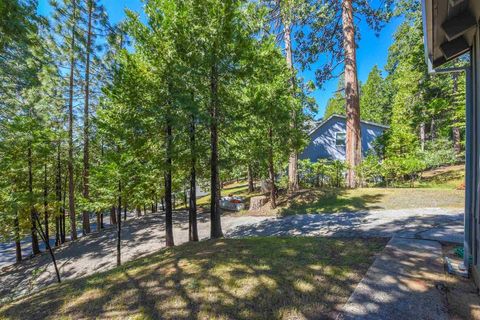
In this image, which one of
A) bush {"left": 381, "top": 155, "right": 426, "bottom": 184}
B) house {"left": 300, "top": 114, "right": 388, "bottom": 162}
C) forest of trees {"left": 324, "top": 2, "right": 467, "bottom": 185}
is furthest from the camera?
house {"left": 300, "top": 114, "right": 388, "bottom": 162}

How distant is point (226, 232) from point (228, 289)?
6468mm

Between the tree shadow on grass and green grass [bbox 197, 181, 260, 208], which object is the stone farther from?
green grass [bbox 197, 181, 260, 208]

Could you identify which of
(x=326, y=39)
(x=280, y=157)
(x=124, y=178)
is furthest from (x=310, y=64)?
(x=124, y=178)

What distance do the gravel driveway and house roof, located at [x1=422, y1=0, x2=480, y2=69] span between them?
130 inches

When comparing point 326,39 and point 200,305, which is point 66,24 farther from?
point 200,305

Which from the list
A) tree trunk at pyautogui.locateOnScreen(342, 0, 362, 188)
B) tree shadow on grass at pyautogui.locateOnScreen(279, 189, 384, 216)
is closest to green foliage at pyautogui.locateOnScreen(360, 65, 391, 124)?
tree trunk at pyautogui.locateOnScreen(342, 0, 362, 188)

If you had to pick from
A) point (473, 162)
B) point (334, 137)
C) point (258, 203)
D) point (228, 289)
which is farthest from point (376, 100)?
point (228, 289)

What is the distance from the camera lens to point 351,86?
35.8ft

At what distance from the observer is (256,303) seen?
8.79ft

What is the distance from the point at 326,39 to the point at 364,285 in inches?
468

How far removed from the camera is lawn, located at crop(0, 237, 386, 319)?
103 inches

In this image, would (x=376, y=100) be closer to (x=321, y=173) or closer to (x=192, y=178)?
(x=321, y=173)

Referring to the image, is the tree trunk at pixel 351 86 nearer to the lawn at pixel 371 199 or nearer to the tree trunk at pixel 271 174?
the lawn at pixel 371 199

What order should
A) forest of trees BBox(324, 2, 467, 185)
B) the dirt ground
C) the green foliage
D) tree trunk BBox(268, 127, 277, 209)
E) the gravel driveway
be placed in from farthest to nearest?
the green foliage, forest of trees BBox(324, 2, 467, 185), tree trunk BBox(268, 127, 277, 209), the gravel driveway, the dirt ground
